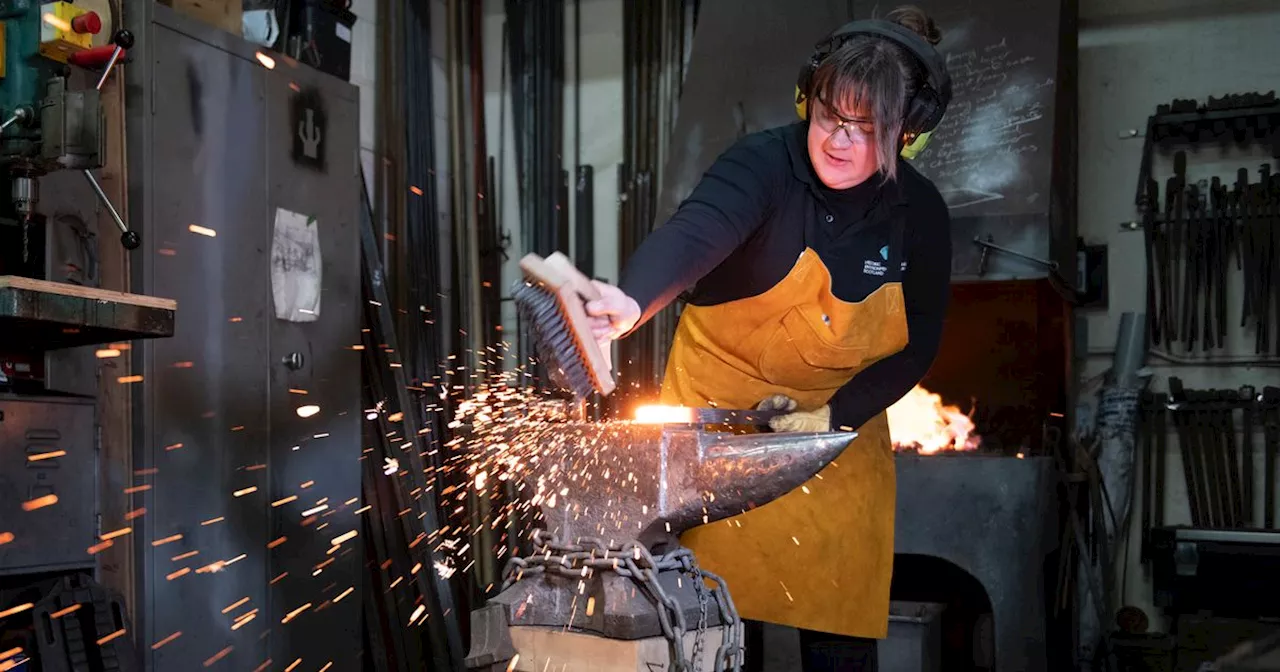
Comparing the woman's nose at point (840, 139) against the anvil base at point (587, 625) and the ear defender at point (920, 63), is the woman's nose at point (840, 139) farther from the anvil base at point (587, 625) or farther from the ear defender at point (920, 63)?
the anvil base at point (587, 625)

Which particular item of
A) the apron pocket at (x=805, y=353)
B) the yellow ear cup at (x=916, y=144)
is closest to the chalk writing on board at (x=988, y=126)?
the yellow ear cup at (x=916, y=144)

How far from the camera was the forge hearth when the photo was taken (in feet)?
12.1

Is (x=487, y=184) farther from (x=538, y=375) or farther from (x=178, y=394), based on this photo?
(x=178, y=394)

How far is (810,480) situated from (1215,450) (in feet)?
8.02

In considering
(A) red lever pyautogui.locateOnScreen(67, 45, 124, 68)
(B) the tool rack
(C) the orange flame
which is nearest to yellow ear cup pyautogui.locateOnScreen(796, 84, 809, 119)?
(A) red lever pyautogui.locateOnScreen(67, 45, 124, 68)

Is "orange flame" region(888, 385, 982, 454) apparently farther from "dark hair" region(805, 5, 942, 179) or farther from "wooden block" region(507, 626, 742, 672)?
"wooden block" region(507, 626, 742, 672)

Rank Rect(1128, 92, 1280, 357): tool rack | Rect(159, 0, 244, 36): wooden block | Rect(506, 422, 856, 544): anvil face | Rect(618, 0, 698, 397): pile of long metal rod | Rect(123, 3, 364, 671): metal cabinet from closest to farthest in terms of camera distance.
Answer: Rect(506, 422, 856, 544): anvil face, Rect(123, 3, 364, 671): metal cabinet, Rect(159, 0, 244, 36): wooden block, Rect(1128, 92, 1280, 357): tool rack, Rect(618, 0, 698, 397): pile of long metal rod

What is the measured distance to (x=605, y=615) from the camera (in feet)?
5.29

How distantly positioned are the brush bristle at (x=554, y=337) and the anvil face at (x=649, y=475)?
0.09 m

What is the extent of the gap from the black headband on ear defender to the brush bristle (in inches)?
33.5

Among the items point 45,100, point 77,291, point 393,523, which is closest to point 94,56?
point 45,100

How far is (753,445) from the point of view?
68.5 inches

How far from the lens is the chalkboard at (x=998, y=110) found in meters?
3.91

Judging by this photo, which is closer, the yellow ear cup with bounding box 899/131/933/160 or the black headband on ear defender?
the black headband on ear defender
